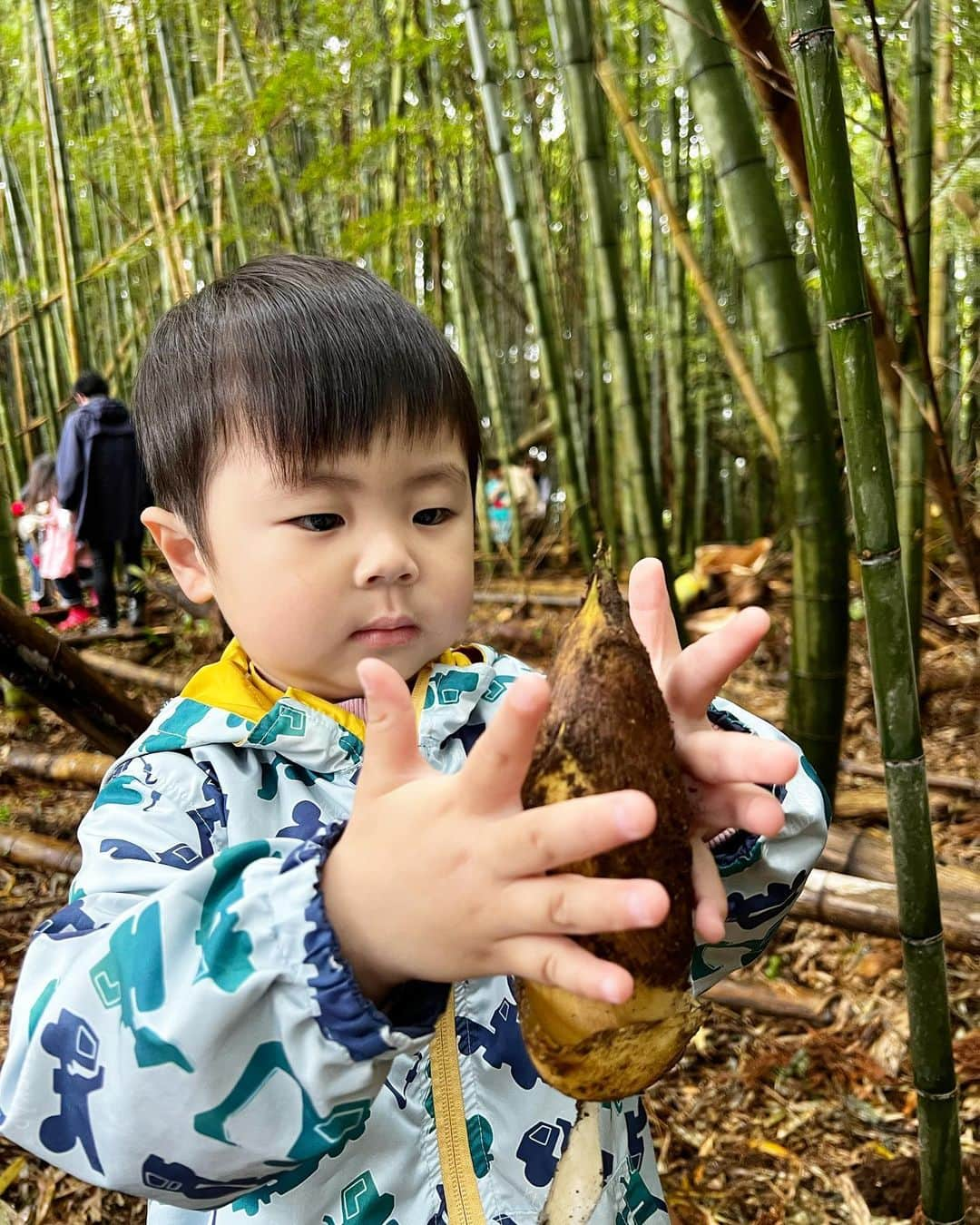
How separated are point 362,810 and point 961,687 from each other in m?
3.44

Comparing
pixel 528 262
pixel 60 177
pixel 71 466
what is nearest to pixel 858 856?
pixel 528 262

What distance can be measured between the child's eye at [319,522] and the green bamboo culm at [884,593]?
0.54m

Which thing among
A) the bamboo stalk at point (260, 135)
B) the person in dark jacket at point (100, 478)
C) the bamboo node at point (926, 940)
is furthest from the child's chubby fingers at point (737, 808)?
the person in dark jacket at point (100, 478)

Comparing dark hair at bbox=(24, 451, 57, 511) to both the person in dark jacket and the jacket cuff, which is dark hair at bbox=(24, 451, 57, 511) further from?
the jacket cuff

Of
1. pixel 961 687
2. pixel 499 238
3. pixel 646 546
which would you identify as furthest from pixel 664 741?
pixel 499 238

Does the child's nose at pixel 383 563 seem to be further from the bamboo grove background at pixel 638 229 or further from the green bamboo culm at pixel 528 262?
the green bamboo culm at pixel 528 262

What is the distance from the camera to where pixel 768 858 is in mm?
927

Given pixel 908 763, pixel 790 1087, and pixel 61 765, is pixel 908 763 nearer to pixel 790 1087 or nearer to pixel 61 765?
pixel 790 1087

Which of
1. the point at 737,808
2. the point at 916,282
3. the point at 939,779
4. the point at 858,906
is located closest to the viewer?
the point at 737,808

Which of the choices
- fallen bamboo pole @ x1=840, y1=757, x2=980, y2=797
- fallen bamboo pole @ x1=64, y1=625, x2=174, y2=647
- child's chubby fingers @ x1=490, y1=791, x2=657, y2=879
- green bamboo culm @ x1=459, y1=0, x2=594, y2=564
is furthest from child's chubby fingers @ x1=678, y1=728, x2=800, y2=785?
fallen bamboo pole @ x1=64, y1=625, x2=174, y2=647

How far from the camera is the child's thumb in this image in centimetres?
58

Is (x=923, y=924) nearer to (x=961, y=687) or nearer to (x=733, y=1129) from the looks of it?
(x=733, y=1129)

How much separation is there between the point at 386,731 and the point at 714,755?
27cm

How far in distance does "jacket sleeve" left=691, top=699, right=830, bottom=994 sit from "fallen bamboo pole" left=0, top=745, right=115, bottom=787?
1.85 m
